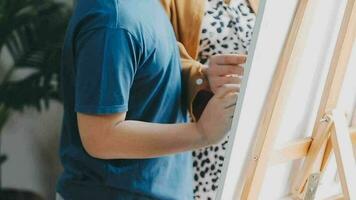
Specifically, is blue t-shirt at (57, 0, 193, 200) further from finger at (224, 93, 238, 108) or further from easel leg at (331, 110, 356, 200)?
easel leg at (331, 110, 356, 200)

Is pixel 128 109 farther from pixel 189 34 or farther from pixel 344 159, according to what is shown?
pixel 344 159

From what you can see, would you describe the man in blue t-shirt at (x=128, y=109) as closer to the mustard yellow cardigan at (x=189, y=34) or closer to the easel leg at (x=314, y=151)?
the mustard yellow cardigan at (x=189, y=34)

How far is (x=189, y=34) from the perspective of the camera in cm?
76

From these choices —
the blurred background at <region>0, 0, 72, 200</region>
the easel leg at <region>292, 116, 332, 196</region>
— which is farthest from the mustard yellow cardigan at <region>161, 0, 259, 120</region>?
the blurred background at <region>0, 0, 72, 200</region>

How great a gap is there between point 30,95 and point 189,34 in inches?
39.3

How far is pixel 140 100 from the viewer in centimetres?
74

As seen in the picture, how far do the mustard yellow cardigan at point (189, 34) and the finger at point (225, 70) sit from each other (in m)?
0.02

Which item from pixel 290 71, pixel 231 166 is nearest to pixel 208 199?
pixel 231 166

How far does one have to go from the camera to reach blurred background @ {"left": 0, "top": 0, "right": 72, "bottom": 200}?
1.59 meters

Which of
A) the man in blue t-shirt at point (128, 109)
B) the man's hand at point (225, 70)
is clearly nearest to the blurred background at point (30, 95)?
the man in blue t-shirt at point (128, 109)

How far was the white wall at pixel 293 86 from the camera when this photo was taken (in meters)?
0.66

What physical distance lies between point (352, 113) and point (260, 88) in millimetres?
217

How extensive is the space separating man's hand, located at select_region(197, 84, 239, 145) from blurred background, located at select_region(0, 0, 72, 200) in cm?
95

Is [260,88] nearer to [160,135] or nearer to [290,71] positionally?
[290,71]
